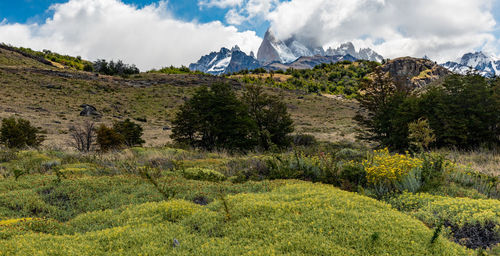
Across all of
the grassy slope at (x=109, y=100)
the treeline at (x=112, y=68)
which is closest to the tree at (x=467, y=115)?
the grassy slope at (x=109, y=100)

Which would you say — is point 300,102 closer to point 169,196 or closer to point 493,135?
point 493,135

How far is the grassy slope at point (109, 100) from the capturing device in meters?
38.2

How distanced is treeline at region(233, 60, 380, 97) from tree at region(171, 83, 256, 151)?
74105 millimetres

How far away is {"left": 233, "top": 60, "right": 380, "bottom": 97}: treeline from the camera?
98.3m

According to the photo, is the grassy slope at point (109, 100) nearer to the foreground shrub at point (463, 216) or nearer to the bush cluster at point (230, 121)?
the bush cluster at point (230, 121)

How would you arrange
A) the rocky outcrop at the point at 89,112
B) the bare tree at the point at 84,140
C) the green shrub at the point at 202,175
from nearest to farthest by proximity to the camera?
the green shrub at the point at 202,175 → the bare tree at the point at 84,140 → the rocky outcrop at the point at 89,112

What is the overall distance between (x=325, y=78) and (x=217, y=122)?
105170mm

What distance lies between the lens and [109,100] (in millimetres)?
53750

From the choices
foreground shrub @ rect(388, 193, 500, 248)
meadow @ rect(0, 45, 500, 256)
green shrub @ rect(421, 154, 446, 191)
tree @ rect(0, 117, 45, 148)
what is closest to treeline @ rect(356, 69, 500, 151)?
meadow @ rect(0, 45, 500, 256)

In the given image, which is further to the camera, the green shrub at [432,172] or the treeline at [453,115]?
the treeline at [453,115]

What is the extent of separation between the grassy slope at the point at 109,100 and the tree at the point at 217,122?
13.9 meters

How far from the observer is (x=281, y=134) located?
20.3 meters

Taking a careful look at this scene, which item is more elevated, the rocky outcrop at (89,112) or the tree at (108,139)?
the rocky outcrop at (89,112)

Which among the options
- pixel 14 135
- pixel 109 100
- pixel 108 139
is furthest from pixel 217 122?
pixel 109 100
